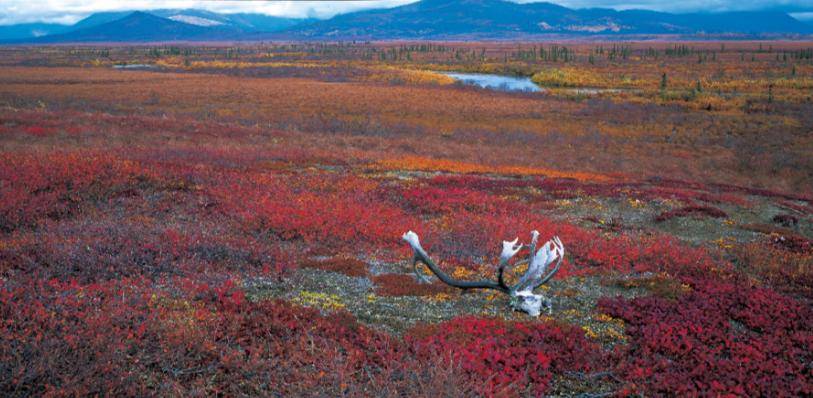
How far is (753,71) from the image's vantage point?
94.2 meters

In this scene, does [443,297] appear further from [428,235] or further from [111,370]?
[111,370]

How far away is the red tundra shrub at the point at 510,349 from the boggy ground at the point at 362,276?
46 mm

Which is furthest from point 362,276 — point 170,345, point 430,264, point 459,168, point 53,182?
point 459,168

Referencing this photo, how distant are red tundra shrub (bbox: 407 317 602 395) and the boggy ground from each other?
46 millimetres

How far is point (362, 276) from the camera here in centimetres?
1308

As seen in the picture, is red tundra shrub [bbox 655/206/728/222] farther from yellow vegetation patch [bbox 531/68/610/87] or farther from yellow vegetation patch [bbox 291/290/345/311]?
yellow vegetation patch [bbox 531/68/610/87]

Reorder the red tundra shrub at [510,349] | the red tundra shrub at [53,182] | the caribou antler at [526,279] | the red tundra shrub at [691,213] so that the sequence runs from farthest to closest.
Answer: the red tundra shrub at [691,213]
the red tundra shrub at [53,182]
the caribou antler at [526,279]
the red tundra shrub at [510,349]

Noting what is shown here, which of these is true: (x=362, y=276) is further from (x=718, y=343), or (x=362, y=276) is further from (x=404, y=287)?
(x=718, y=343)

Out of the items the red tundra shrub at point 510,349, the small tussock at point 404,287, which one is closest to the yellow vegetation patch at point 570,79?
the small tussock at point 404,287

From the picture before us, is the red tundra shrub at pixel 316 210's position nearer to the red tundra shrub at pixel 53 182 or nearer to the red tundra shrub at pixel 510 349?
the red tundra shrub at pixel 53 182

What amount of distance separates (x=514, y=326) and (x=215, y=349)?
17.3 ft

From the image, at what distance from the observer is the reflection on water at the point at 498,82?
83938 millimetres

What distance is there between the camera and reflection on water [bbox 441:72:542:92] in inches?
3305

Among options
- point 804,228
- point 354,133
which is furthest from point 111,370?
point 354,133
